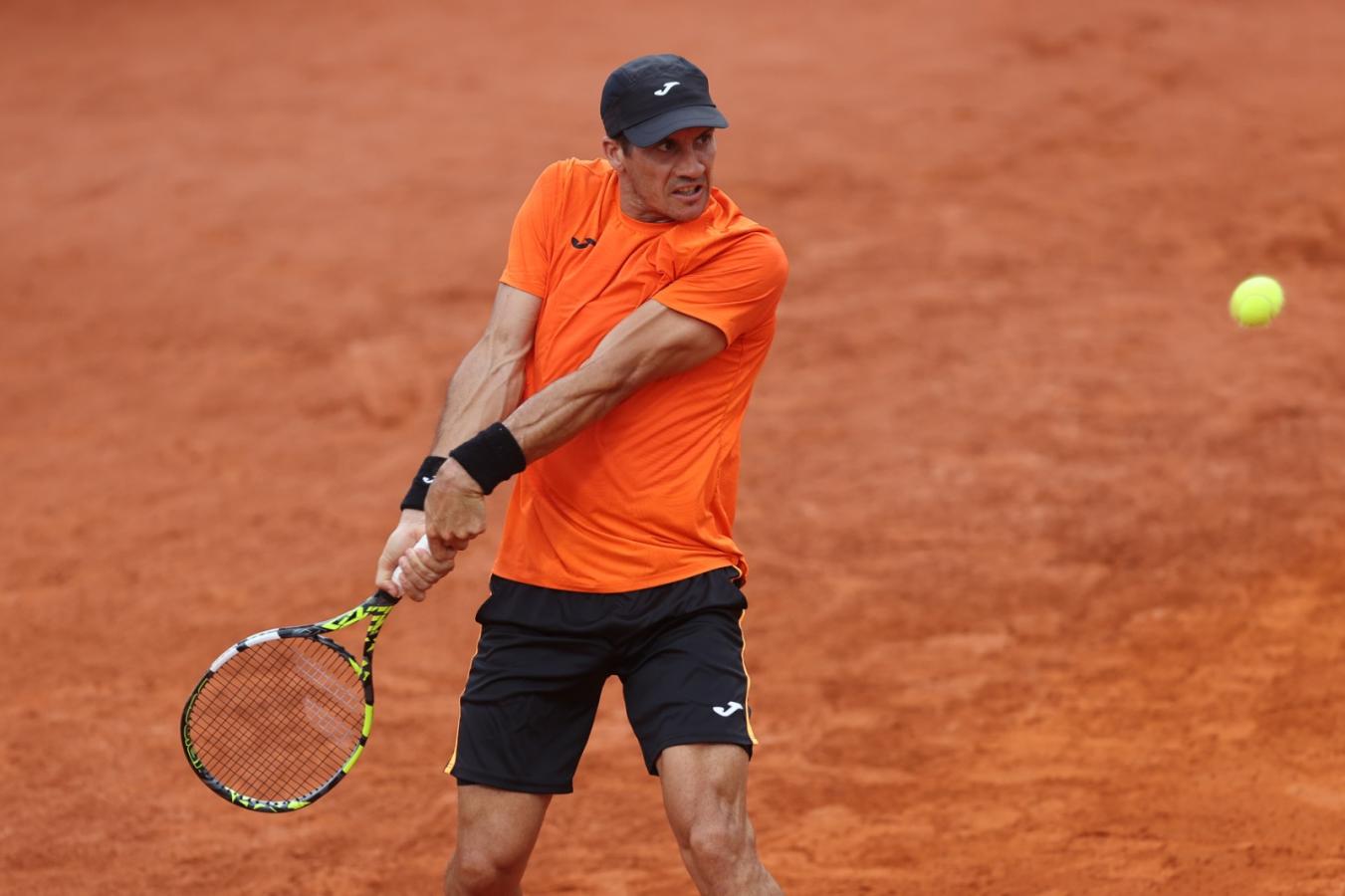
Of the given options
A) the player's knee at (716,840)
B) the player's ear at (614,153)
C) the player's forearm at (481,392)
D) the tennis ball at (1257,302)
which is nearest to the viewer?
the player's knee at (716,840)

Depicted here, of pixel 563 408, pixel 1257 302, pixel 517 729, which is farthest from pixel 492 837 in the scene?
pixel 1257 302

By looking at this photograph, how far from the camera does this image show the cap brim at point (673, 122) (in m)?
4.38

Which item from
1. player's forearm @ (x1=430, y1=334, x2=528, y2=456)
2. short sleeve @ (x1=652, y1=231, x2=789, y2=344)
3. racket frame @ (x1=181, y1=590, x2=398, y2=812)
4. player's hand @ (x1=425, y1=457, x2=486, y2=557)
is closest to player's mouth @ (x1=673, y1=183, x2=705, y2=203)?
short sleeve @ (x1=652, y1=231, x2=789, y2=344)

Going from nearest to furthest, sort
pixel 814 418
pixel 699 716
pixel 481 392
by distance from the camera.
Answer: pixel 699 716 < pixel 481 392 < pixel 814 418

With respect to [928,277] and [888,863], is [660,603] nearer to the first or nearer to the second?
[888,863]

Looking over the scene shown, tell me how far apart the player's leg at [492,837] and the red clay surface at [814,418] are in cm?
164

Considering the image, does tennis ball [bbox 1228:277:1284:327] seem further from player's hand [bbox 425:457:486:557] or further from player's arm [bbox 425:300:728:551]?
player's hand [bbox 425:457:486:557]

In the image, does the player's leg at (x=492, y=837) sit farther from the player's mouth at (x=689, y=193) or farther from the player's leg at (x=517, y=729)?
the player's mouth at (x=689, y=193)

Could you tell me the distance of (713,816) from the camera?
4.20 m

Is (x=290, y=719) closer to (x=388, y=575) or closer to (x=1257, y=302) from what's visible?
(x=388, y=575)

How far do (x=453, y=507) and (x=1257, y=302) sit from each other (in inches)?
146

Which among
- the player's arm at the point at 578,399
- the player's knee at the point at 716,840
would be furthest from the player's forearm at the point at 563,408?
the player's knee at the point at 716,840

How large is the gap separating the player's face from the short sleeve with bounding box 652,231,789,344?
161 mm

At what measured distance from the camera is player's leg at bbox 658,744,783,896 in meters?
4.17
